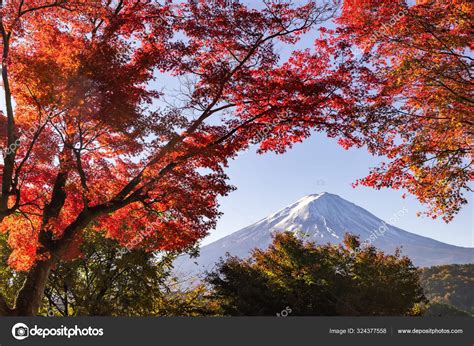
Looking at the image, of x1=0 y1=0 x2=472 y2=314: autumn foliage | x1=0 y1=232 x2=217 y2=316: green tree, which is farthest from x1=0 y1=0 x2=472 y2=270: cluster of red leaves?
x1=0 y1=232 x2=217 y2=316: green tree

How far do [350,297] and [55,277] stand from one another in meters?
11.5

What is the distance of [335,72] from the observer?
34.8ft

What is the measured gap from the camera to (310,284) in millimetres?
18984

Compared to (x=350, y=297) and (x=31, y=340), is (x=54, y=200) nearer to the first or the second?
Answer: (x=31, y=340)

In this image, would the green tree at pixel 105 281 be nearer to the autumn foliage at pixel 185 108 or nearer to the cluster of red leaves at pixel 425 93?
the autumn foliage at pixel 185 108

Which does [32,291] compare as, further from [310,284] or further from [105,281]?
[310,284]

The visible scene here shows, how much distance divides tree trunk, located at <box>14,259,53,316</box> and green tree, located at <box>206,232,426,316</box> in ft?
32.3

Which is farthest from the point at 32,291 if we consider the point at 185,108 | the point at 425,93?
the point at 425,93

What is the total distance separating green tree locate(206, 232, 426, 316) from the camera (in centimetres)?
1853

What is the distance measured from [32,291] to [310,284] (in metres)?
12.3

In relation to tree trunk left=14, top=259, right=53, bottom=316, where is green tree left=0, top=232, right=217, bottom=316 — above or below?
above

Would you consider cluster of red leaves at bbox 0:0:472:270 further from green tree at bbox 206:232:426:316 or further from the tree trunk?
green tree at bbox 206:232:426:316

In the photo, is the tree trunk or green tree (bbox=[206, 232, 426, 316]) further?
green tree (bbox=[206, 232, 426, 316])

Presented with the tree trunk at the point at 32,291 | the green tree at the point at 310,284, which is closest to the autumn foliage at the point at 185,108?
the tree trunk at the point at 32,291
